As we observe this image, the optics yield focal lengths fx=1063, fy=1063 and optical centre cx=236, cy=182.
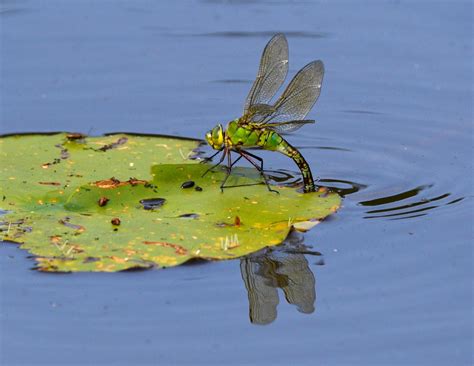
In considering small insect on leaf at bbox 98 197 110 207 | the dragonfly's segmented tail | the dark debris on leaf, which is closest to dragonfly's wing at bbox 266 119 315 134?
the dragonfly's segmented tail

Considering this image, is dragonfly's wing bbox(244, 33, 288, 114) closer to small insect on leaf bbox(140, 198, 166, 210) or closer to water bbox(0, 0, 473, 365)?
water bbox(0, 0, 473, 365)

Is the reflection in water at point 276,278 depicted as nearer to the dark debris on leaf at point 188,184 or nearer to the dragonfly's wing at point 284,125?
the dark debris on leaf at point 188,184

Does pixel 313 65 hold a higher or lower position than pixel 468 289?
higher

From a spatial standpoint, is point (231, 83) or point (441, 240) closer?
point (441, 240)

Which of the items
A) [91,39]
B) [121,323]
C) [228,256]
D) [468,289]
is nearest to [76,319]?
[121,323]

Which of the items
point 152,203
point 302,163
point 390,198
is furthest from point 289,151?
point 152,203

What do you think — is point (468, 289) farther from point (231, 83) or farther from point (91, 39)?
point (91, 39)

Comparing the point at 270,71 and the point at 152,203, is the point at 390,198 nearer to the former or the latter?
the point at 270,71

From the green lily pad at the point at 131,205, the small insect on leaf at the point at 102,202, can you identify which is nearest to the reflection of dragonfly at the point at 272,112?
the green lily pad at the point at 131,205
